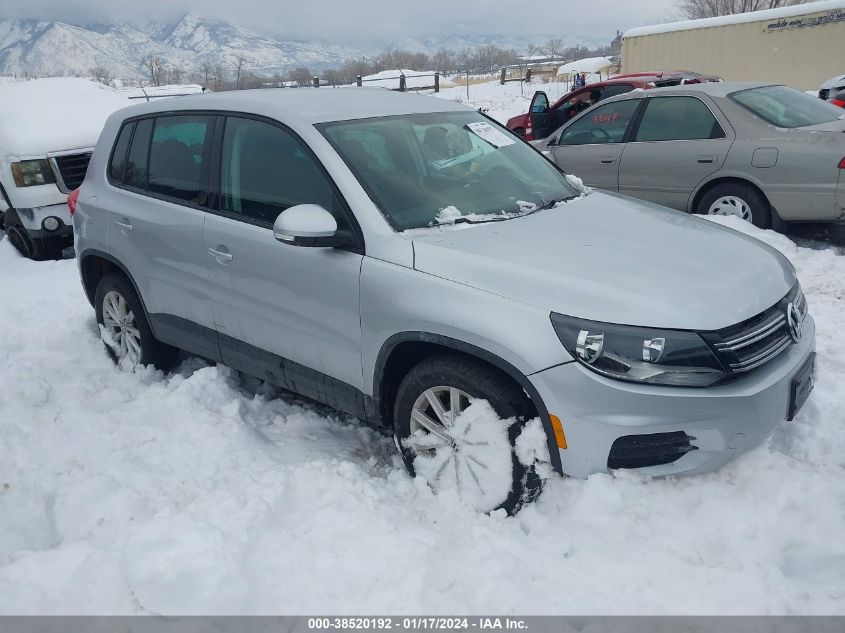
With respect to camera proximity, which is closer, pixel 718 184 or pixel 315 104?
pixel 315 104

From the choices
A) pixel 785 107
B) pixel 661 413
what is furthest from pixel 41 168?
pixel 785 107

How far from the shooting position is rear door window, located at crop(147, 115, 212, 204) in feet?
12.3

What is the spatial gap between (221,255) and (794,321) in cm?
275

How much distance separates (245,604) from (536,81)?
38.8m

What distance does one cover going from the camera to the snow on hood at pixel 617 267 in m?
2.46

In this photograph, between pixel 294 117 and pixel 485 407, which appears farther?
pixel 294 117

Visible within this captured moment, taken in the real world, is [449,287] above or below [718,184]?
above

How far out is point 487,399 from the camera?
2641 millimetres

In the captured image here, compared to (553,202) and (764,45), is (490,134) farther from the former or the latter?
(764,45)

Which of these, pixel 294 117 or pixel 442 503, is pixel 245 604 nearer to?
pixel 442 503

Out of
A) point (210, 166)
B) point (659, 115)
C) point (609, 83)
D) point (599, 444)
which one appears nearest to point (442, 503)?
point (599, 444)
